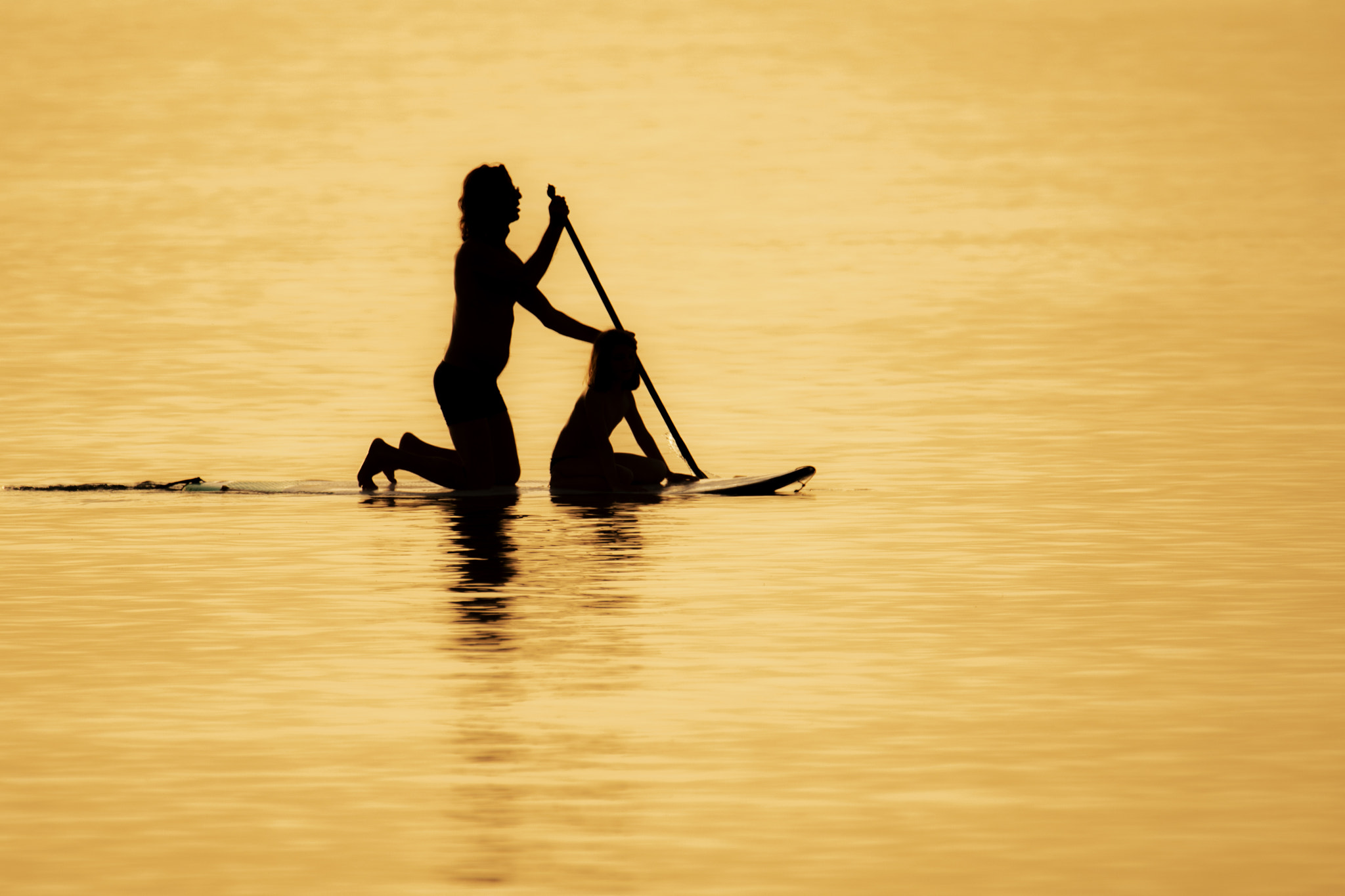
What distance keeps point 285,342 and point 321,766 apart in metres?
20.0

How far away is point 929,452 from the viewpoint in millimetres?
19422

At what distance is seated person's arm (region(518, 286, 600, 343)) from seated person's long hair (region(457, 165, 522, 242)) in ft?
1.28

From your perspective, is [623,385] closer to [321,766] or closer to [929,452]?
[929,452]

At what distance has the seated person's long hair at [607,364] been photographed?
1655 centimetres

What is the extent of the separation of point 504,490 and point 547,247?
4.67ft

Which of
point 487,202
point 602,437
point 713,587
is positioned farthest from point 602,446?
point 713,587

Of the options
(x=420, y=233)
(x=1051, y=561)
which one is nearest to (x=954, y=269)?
(x=420, y=233)

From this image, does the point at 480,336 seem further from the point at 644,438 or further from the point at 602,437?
the point at 644,438

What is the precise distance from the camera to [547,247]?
17.0 m

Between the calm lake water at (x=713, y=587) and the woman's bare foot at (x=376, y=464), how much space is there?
0.27m

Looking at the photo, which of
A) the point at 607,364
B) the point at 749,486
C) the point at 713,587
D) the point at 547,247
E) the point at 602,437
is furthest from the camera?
the point at 547,247

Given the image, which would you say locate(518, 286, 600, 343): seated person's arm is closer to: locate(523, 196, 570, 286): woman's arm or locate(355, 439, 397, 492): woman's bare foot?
locate(523, 196, 570, 286): woman's arm

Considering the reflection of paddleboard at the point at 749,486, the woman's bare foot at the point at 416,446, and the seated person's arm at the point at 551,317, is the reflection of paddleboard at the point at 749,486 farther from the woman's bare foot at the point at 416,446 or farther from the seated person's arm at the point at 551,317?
the woman's bare foot at the point at 416,446

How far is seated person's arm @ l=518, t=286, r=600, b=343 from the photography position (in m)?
16.9
